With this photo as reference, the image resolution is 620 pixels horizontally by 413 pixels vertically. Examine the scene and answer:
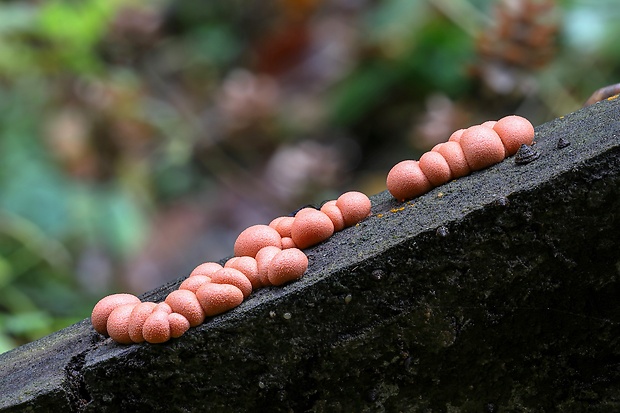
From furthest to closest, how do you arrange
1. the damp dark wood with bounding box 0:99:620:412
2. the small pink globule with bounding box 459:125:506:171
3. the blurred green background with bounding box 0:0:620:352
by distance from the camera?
1. the blurred green background with bounding box 0:0:620:352
2. the small pink globule with bounding box 459:125:506:171
3. the damp dark wood with bounding box 0:99:620:412

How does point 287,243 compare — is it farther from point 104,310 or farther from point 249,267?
point 104,310

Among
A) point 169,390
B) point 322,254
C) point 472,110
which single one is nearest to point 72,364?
point 169,390

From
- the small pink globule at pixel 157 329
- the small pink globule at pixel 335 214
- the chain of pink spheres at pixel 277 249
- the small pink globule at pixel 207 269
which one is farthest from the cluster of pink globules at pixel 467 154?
the small pink globule at pixel 157 329

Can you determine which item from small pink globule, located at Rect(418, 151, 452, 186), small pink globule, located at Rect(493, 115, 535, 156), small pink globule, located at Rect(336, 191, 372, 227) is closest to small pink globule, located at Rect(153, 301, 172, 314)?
small pink globule, located at Rect(336, 191, 372, 227)

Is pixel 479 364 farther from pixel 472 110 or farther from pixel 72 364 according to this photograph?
pixel 472 110

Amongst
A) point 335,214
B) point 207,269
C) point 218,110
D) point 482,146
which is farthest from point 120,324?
point 218,110

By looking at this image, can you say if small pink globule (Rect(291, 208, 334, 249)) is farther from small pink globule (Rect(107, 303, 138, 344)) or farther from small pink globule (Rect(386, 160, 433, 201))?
small pink globule (Rect(107, 303, 138, 344))
